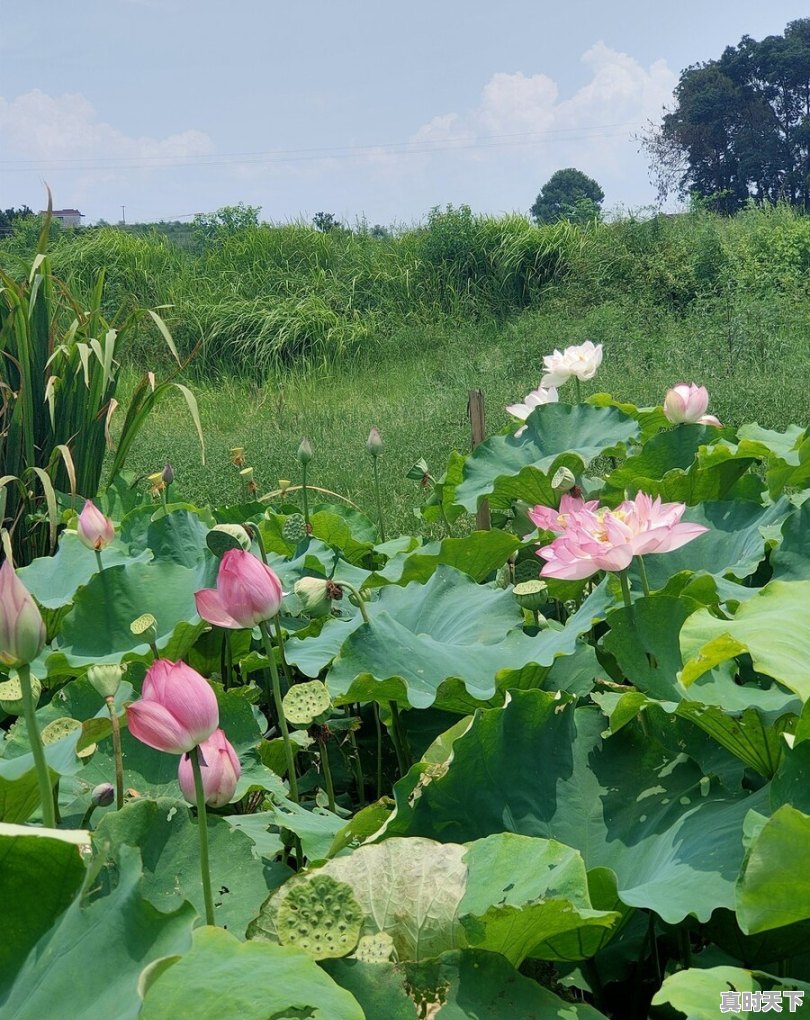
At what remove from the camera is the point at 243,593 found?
32.3 inches

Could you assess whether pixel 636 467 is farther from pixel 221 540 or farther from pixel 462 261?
pixel 462 261

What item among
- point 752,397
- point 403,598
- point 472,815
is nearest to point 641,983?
point 472,815

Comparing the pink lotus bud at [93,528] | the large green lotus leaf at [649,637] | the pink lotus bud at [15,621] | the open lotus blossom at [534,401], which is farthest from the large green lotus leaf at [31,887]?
the open lotus blossom at [534,401]

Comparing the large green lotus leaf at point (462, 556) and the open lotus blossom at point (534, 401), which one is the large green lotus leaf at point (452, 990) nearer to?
the large green lotus leaf at point (462, 556)

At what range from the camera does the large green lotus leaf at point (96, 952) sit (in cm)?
53

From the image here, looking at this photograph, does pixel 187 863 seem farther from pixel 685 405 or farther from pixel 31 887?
pixel 685 405

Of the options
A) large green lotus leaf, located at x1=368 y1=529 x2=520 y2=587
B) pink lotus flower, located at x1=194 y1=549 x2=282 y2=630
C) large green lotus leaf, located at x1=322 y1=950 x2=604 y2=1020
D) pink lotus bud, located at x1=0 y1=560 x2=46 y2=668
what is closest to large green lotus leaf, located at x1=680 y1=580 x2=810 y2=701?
large green lotus leaf, located at x1=322 y1=950 x2=604 y2=1020

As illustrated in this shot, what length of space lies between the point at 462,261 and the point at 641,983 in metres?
9.30

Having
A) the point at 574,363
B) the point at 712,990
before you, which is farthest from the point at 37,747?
the point at 574,363

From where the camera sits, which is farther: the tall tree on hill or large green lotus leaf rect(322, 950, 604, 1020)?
the tall tree on hill

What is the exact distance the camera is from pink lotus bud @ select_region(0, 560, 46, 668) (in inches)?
23.6

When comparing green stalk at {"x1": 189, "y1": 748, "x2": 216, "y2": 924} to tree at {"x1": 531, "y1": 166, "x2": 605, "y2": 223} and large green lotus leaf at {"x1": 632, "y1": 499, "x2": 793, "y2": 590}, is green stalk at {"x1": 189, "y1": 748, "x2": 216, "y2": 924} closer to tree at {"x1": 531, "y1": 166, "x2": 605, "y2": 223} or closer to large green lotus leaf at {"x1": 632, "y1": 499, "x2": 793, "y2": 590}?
large green lotus leaf at {"x1": 632, "y1": 499, "x2": 793, "y2": 590}

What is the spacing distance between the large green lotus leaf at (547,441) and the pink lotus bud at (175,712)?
47.3 inches

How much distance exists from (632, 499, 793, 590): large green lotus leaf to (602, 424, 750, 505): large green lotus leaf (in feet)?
0.35
